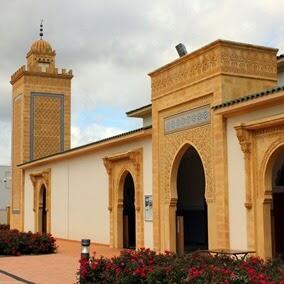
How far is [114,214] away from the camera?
63.3ft

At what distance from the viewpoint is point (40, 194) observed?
89.9ft

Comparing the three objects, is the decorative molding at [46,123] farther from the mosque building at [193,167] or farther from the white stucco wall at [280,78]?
the white stucco wall at [280,78]

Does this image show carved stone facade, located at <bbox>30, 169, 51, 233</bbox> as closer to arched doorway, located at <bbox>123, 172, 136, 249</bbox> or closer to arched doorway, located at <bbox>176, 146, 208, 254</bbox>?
arched doorway, located at <bbox>123, 172, 136, 249</bbox>

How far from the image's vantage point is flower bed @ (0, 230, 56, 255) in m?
16.8

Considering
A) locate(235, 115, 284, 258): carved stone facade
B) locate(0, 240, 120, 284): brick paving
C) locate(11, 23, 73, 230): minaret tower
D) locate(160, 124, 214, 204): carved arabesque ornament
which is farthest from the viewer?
locate(11, 23, 73, 230): minaret tower

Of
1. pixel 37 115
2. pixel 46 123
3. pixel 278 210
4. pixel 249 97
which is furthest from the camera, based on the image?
pixel 46 123

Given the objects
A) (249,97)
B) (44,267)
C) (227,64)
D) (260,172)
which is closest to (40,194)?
(44,267)

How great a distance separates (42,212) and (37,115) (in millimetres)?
5435

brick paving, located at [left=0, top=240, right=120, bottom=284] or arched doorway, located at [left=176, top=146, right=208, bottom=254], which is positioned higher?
arched doorway, located at [left=176, top=146, right=208, bottom=254]

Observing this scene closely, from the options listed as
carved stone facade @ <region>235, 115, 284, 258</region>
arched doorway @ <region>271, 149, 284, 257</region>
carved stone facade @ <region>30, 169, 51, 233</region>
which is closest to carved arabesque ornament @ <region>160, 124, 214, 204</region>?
carved stone facade @ <region>235, 115, 284, 258</region>

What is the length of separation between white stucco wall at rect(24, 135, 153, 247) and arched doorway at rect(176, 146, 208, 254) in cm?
247

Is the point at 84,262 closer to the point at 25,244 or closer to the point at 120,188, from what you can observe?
the point at 25,244

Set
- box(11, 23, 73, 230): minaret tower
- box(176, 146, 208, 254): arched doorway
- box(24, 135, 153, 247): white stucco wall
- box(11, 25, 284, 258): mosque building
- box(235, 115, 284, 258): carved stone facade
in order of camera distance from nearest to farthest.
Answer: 1. box(235, 115, 284, 258): carved stone facade
2. box(11, 25, 284, 258): mosque building
3. box(24, 135, 153, 247): white stucco wall
4. box(176, 146, 208, 254): arched doorway
5. box(11, 23, 73, 230): minaret tower

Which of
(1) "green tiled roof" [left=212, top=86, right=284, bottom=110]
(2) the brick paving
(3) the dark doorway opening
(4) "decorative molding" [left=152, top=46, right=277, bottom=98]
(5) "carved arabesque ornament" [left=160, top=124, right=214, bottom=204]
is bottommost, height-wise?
(2) the brick paving
